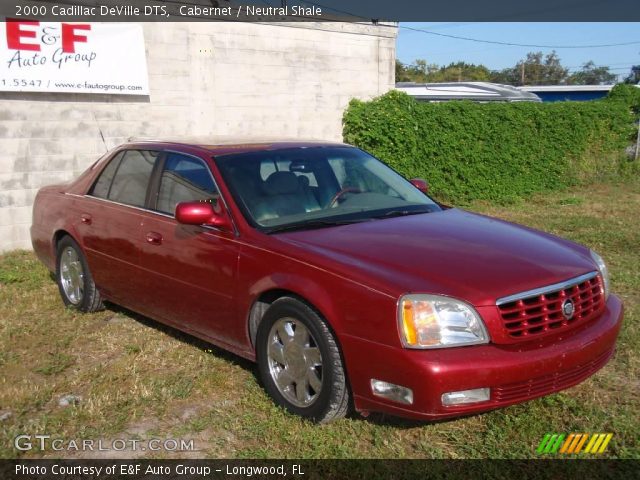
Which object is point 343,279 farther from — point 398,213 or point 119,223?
point 119,223

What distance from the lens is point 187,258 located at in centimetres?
445

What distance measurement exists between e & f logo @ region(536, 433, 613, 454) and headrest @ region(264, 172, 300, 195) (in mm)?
2158

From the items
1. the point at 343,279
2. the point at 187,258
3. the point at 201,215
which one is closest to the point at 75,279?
the point at 187,258

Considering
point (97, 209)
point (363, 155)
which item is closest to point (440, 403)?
point (363, 155)

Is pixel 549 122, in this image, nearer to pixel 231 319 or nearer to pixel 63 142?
pixel 63 142

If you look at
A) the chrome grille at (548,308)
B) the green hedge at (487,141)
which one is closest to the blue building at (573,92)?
the green hedge at (487,141)

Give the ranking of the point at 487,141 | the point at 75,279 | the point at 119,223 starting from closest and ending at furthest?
the point at 119,223, the point at 75,279, the point at 487,141

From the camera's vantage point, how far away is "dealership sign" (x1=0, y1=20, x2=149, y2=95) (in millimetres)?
8250

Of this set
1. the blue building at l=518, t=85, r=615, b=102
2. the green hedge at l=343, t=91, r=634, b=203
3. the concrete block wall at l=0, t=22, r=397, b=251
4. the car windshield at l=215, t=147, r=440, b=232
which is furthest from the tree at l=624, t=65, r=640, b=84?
the car windshield at l=215, t=147, r=440, b=232

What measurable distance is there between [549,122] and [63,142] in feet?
31.4

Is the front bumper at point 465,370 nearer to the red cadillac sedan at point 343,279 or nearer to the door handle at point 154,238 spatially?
the red cadillac sedan at point 343,279

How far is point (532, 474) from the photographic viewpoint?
10.7ft

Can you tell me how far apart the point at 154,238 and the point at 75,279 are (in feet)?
5.27

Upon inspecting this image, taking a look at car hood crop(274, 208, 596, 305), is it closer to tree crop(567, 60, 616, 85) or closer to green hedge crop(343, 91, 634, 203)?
green hedge crop(343, 91, 634, 203)
